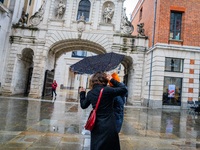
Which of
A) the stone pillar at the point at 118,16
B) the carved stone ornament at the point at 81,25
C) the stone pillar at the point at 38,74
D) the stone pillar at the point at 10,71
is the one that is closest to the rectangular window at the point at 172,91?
the stone pillar at the point at 118,16

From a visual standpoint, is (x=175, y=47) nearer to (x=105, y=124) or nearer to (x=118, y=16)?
(x=118, y=16)

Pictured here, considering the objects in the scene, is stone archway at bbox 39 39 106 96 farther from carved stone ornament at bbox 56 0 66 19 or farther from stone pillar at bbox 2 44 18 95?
stone pillar at bbox 2 44 18 95

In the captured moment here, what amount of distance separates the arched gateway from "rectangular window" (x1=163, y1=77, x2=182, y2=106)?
91.1 inches

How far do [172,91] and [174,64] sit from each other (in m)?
2.42

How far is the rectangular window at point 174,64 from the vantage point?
41.0 ft

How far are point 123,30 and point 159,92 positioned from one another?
23.6 feet

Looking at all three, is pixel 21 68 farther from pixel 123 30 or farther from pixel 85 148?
pixel 85 148

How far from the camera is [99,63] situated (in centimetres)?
293

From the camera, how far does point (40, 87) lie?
45.7 feet

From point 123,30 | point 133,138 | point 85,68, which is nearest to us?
point 85,68

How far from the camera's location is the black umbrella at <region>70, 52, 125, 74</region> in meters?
2.86

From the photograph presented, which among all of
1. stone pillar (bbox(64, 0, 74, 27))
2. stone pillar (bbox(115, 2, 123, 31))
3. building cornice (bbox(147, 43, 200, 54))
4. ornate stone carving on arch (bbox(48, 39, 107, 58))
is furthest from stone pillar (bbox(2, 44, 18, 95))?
building cornice (bbox(147, 43, 200, 54))

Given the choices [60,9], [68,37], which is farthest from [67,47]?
[60,9]

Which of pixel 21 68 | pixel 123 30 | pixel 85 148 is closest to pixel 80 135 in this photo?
pixel 85 148
